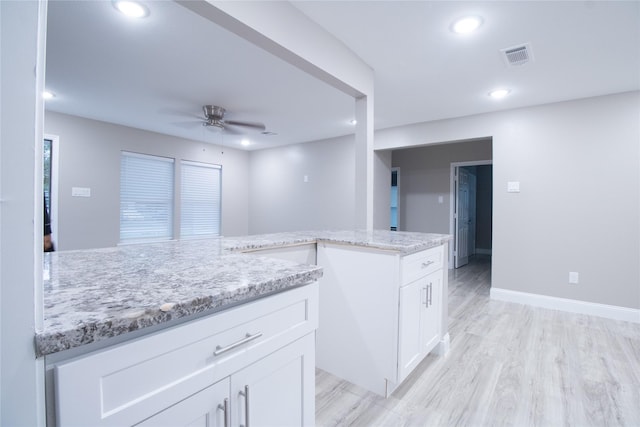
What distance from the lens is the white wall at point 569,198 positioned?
9.76 ft

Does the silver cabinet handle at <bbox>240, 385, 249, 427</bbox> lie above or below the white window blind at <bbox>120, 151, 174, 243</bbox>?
below

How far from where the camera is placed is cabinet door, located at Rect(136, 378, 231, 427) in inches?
24.2

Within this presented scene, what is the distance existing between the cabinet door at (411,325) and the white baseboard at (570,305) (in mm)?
2315

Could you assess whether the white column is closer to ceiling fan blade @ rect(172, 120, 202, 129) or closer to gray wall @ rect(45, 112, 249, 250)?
ceiling fan blade @ rect(172, 120, 202, 129)

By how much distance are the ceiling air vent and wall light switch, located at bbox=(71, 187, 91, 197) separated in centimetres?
513

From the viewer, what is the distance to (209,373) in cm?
68

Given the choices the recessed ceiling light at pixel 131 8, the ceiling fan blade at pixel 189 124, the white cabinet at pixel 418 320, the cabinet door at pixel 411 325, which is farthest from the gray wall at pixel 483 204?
the recessed ceiling light at pixel 131 8

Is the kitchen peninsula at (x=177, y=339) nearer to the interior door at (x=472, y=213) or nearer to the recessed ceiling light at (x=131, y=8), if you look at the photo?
the recessed ceiling light at (x=131, y=8)

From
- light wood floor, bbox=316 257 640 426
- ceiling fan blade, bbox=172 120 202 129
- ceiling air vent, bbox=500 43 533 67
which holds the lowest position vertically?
light wood floor, bbox=316 257 640 426

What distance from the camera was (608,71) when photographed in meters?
2.57

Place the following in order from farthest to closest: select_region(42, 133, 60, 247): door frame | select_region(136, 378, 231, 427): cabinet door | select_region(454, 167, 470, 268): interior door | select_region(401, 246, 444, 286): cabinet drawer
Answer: select_region(454, 167, 470, 268): interior door < select_region(42, 133, 60, 247): door frame < select_region(401, 246, 444, 286): cabinet drawer < select_region(136, 378, 231, 427): cabinet door

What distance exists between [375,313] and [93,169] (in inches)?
178

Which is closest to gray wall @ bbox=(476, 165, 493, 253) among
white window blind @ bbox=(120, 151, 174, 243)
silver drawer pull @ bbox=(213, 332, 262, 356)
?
white window blind @ bbox=(120, 151, 174, 243)

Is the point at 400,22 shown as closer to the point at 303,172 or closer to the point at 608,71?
the point at 608,71
